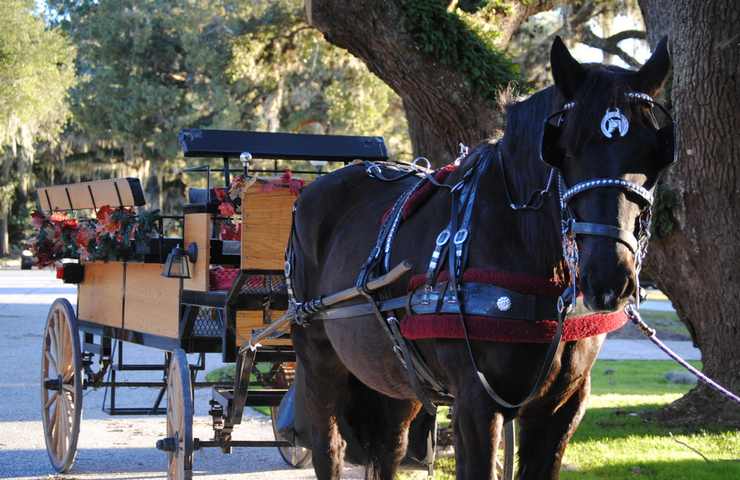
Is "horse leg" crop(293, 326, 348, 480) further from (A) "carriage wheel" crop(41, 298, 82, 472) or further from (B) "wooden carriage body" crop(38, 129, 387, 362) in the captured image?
(A) "carriage wheel" crop(41, 298, 82, 472)

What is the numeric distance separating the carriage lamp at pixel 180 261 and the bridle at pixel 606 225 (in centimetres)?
347

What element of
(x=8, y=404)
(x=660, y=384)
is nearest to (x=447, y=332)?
(x=8, y=404)

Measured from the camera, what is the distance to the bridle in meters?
3.00

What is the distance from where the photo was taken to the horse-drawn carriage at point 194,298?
5922mm

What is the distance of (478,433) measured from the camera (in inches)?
136

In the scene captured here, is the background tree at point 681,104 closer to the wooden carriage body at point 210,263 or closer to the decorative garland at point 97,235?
the wooden carriage body at point 210,263

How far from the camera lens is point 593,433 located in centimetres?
834

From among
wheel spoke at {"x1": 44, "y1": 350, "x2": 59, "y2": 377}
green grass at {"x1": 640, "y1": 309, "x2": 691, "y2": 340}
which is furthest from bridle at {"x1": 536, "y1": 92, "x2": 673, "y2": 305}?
green grass at {"x1": 640, "y1": 309, "x2": 691, "y2": 340}

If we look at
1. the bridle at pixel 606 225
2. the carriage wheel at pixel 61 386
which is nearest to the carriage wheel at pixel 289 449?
the carriage wheel at pixel 61 386

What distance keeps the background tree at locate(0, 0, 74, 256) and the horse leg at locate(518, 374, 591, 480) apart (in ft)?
106

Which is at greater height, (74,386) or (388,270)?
(388,270)

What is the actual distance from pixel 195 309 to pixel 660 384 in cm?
757

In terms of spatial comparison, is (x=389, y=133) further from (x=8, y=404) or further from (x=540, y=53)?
(x=8, y=404)

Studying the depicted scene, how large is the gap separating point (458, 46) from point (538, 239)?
16.3ft
